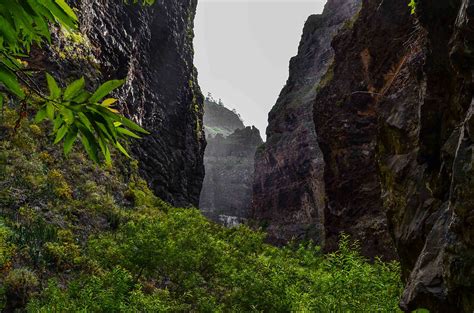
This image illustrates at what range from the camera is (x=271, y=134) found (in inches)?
2940

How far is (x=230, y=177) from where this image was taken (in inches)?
4158

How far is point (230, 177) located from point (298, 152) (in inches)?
1705

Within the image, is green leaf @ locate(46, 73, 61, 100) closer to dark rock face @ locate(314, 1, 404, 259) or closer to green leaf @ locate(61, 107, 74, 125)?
green leaf @ locate(61, 107, 74, 125)

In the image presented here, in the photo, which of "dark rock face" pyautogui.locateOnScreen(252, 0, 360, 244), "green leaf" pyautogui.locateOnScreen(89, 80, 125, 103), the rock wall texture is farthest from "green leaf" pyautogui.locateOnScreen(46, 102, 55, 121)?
"dark rock face" pyautogui.locateOnScreen(252, 0, 360, 244)

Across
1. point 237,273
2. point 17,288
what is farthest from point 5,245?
point 237,273

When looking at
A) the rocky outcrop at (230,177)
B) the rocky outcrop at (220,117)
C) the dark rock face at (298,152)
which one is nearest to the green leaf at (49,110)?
the dark rock face at (298,152)

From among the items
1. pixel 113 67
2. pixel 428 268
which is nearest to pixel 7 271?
pixel 428 268

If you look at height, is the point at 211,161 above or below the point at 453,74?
above

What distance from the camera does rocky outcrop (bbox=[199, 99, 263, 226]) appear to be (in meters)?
96.9

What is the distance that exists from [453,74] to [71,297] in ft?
35.9

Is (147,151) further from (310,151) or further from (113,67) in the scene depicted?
(310,151)

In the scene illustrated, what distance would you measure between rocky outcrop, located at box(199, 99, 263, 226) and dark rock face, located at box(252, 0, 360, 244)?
20587mm

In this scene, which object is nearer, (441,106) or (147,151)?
(441,106)

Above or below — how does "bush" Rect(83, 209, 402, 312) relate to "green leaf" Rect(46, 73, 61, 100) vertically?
below
